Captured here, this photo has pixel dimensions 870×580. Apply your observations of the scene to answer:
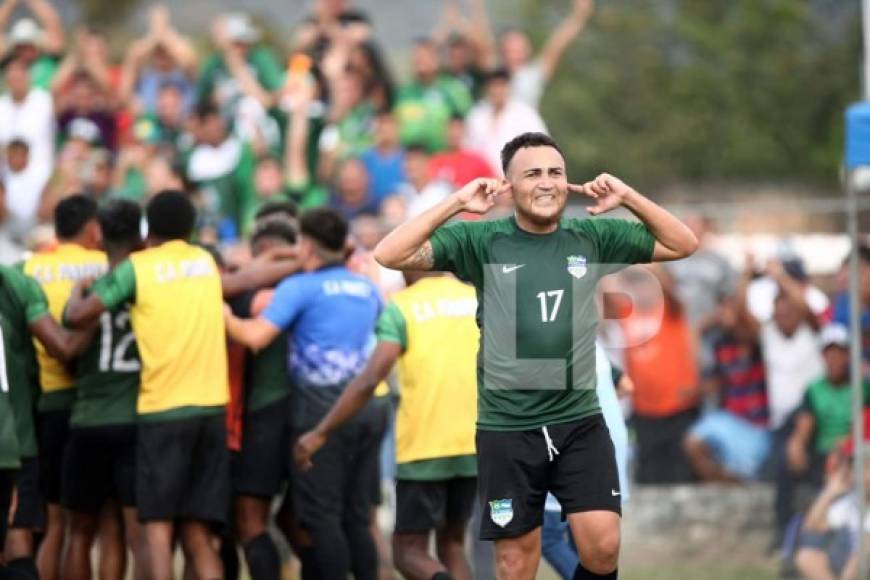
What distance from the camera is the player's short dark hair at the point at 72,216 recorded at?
11.5 meters

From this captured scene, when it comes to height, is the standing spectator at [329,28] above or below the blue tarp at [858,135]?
above

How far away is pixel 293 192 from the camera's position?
16.8 meters

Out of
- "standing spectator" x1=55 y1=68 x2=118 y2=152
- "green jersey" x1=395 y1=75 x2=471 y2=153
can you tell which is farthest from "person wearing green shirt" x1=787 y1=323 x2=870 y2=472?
"standing spectator" x1=55 y1=68 x2=118 y2=152

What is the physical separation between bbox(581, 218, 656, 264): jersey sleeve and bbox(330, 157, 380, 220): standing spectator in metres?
7.34

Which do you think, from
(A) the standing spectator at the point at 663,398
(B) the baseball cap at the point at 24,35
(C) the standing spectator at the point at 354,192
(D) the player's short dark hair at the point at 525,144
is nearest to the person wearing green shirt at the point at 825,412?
(A) the standing spectator at the point at 663,398

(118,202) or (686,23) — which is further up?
(686,23)

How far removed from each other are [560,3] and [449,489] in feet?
76.6

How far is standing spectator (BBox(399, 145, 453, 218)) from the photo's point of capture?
53.3ft

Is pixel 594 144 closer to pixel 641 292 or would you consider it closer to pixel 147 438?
pixel 641 292

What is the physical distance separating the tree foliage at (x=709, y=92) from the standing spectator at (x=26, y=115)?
631 inches

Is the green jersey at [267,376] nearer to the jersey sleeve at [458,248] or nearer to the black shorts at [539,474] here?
the jersey sleeve at [458,248]

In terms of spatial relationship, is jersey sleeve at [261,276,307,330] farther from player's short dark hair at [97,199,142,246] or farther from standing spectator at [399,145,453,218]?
standing spectator at [399,145,453,218]

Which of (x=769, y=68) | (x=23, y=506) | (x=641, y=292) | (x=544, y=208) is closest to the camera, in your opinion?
(x=544, y=208)

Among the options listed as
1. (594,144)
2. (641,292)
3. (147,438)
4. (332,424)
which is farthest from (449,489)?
(594,144)
